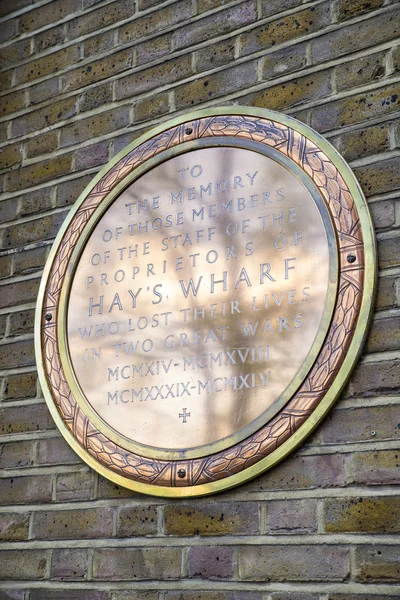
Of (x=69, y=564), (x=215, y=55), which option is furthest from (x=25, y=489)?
(x=215, y=55)

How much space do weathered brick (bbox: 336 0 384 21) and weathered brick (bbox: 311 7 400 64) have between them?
29mm

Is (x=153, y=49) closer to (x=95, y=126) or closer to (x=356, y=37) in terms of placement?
(x=95, y=126)

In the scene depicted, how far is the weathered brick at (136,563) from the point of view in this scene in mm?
1816

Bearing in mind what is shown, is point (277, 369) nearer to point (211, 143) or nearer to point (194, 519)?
point (194, 519)

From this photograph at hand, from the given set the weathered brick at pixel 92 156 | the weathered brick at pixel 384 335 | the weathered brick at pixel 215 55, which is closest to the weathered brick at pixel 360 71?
the weathered brick at pixel 215 55

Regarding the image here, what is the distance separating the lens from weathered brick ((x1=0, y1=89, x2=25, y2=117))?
8.28ft

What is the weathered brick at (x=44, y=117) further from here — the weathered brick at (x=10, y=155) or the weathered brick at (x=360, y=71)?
the weathered brick at (x=360, y=71)

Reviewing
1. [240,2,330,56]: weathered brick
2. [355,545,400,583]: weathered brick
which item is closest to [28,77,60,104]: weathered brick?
[240,2,330,56]: weathered brick

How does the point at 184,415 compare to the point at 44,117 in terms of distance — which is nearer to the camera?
the point at 184,415

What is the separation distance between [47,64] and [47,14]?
18 centimetres

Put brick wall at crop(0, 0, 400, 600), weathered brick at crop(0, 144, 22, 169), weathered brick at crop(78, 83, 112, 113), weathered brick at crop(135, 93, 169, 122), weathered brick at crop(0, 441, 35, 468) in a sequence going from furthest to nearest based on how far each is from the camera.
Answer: weathered brick at crop(0, 144, 22, 169), weathered brick at crop(78, 83, 112, 113), weathered brick at crop(135, 93, 169, 122), weathered brick at crop(0, 441, 35, 468), brick wall at crop(0, 0, 400, 600)

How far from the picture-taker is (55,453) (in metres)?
2.06

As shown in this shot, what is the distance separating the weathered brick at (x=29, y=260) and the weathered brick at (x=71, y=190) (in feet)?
0.46

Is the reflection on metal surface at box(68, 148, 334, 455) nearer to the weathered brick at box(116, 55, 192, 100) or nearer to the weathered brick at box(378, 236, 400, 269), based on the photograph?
the weathered brick at box(378, 236, 400, 269)
